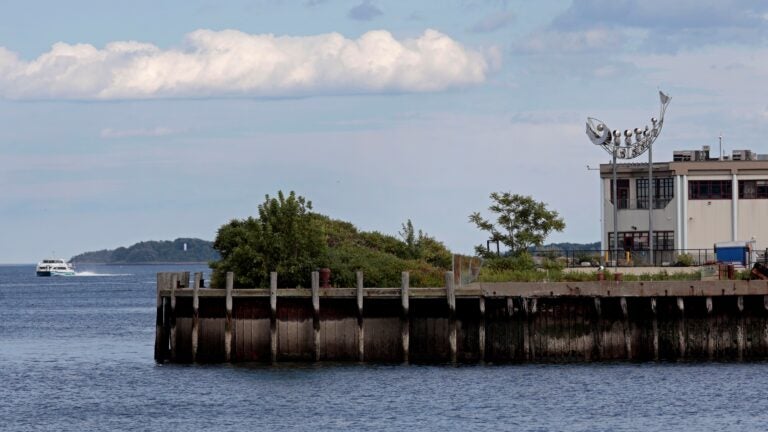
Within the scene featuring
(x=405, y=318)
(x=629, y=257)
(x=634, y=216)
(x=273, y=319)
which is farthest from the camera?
(x=634, y=216)

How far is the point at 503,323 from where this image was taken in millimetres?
66188

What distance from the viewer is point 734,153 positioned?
312 feet

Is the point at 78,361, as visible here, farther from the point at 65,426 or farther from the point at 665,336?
the point at 665,336

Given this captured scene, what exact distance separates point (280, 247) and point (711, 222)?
31514mm

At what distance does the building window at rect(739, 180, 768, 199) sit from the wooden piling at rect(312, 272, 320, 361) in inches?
1368

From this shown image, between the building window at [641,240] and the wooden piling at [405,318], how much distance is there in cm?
2843

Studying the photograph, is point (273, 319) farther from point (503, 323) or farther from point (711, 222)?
point (711, 222)

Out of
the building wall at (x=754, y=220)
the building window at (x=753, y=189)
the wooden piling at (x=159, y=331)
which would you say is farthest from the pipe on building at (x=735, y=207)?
the wooden piling at (x=159, y=331)

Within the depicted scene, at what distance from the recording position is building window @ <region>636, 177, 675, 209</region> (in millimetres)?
91812

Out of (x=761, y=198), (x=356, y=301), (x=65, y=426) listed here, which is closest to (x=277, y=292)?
(x=356, y=301)

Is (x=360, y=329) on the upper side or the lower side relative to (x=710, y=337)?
upper

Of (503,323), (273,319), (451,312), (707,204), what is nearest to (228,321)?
(273,319)

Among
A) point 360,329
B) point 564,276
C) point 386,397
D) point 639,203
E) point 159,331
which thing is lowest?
point 386,397

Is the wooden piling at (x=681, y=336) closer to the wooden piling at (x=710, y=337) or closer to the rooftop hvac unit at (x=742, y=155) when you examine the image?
the wooden piling at (x=710, y=337)
